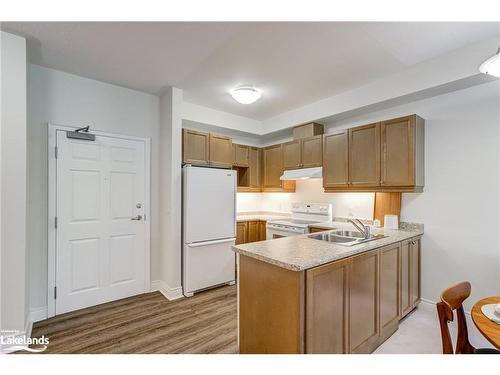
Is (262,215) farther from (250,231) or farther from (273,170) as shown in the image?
(273,170)

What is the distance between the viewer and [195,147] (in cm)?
360

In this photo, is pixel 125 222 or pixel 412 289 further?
pixel 125 222

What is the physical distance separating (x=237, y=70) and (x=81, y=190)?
2.29 meters

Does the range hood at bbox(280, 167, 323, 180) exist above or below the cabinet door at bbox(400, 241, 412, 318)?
above

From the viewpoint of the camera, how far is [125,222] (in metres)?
3.21

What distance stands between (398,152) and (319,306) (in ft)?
6.92

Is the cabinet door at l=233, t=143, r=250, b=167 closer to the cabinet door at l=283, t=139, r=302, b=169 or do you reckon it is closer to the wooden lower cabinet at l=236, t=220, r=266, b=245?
the cabinet door at l=283, t=139, r=302, b=169

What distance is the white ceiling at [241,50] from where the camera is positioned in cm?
203

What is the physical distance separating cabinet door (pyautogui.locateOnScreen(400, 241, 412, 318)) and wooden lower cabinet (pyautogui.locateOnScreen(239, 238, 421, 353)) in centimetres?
28

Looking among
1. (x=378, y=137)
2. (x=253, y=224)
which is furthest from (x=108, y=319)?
(x=378, y=137)

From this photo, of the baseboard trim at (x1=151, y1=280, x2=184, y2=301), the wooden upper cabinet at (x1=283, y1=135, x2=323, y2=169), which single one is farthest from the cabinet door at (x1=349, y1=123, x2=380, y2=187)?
the baseboard trim at (x1=151, y1=280, x2=184, y2=301)

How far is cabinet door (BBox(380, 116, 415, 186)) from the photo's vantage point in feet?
8.92

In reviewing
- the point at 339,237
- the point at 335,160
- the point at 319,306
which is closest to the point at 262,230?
the point at 335,160
